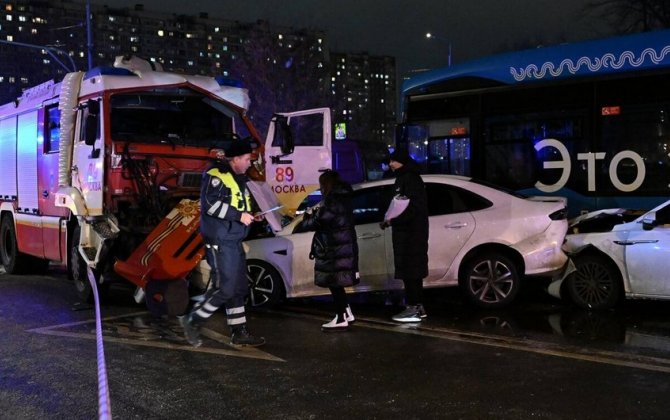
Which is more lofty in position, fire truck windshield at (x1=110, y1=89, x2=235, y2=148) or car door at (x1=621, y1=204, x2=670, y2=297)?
fire truck windshield at (x1=110, y1=89, x2=235, y2=148)

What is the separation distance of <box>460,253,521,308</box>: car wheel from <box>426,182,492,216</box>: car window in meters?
0.62

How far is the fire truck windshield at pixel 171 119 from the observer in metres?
8.22


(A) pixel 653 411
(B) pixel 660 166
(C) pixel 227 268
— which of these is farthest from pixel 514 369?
(B) pixel 660 166

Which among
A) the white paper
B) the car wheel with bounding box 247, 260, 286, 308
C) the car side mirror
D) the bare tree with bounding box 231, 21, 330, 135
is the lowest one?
the car wheel with bounding box 247, 260, 286, 308

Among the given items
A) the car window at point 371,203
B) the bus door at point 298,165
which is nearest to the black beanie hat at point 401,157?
the car window at point 371,203

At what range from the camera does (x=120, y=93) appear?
8258mm

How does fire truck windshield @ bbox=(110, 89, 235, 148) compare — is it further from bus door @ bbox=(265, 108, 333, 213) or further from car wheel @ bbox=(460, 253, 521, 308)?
car wheel @ bbox=(460, 253, 521, 308)

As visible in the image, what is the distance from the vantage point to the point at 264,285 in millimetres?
7949

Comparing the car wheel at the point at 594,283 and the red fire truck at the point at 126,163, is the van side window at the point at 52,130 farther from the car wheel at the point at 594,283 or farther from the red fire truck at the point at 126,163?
the car wheel at the point at 594,283

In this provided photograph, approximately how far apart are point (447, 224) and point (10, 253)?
28.0 ft

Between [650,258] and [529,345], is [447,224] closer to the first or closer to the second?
[529,345]

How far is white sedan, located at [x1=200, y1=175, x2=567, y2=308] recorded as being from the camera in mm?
7504

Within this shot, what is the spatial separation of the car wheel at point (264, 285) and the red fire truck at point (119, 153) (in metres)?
0.93

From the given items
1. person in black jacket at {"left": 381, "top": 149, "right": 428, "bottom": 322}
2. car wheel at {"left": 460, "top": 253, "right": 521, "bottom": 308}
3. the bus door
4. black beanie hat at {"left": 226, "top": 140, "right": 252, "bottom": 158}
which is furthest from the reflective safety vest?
the bus door
